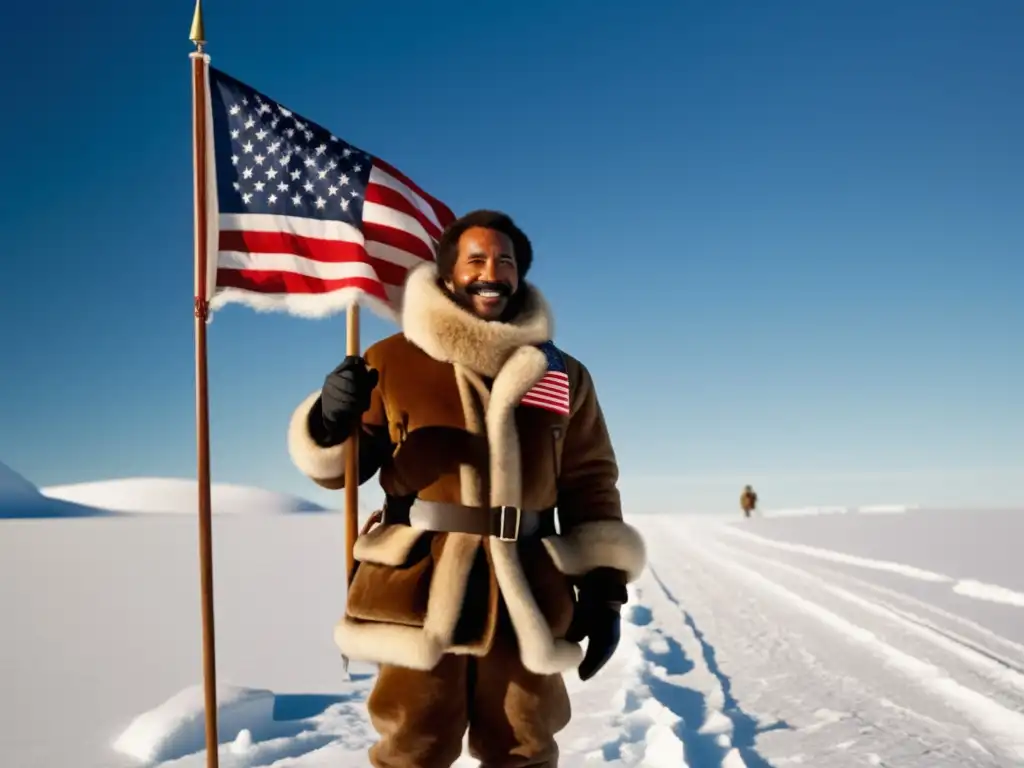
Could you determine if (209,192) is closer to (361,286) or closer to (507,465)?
(361,286)

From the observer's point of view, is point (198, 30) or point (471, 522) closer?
point (471, 522)

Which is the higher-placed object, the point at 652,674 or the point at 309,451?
the point at 309,451

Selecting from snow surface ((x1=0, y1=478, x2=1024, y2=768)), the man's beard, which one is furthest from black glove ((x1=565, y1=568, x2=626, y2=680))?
snow surface ((x1=0, y1=478, x2=1024, y2=768))

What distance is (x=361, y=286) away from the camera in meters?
3.11

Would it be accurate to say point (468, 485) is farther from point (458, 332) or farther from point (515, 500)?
point (458, 332)

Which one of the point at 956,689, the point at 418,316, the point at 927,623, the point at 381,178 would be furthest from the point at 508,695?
the point at 927,623

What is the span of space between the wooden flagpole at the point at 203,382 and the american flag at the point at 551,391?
3.92ft

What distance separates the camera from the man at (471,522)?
2195 millimetres

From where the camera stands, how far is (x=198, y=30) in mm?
2967

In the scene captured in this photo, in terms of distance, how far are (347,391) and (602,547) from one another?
0.93 m

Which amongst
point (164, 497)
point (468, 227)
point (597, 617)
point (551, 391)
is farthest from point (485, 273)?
point (164, 497)

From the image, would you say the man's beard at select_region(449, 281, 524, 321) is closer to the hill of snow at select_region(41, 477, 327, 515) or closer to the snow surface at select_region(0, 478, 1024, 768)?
the snow surface at select_region(0, 478, 1024, 768)

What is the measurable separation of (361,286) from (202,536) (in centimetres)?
111

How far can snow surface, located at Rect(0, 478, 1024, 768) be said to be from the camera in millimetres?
3416
